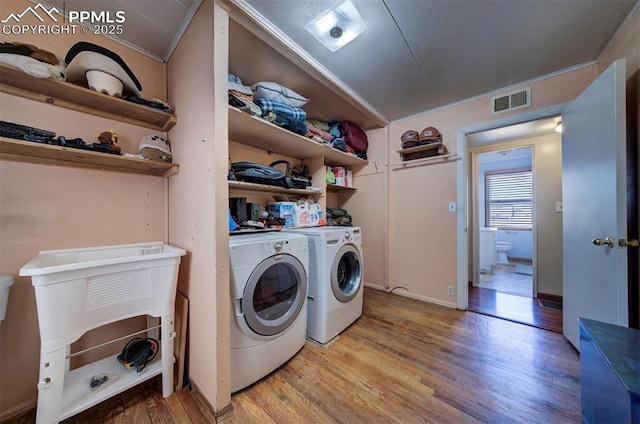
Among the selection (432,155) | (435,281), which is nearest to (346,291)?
(435,281)

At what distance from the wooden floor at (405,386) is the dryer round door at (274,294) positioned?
0.35 m

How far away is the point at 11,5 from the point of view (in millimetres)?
1135

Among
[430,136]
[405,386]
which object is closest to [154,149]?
[405,386]

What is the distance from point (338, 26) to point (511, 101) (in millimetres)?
1823

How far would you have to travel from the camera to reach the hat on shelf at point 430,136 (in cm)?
232

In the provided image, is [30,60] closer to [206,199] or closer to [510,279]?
[206,199]

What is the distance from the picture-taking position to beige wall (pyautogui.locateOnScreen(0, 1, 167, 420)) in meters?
1.10

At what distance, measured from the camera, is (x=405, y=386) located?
4.19 ft

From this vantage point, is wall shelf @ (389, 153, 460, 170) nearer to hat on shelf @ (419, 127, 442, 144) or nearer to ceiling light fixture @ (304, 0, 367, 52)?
hat on shelf @ (419, 127, 442, 144)

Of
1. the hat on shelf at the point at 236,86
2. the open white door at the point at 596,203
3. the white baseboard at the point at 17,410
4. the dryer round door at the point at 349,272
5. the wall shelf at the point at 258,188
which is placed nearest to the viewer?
the white baseboard at the point at 17,410

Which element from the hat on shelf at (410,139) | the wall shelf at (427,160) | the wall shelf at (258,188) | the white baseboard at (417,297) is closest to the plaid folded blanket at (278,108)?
the wall shelf at (258,188)

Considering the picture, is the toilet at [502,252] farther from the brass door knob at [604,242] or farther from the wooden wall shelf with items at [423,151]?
the brass door knob at [604,242]

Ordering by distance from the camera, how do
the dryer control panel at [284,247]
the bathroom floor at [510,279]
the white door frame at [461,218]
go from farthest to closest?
the bathroom floor at [510,279]
the white door frame at [461,218]
the dryer control panel at [284,247]

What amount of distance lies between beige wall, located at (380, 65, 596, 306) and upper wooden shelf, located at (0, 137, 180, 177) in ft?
7.82
